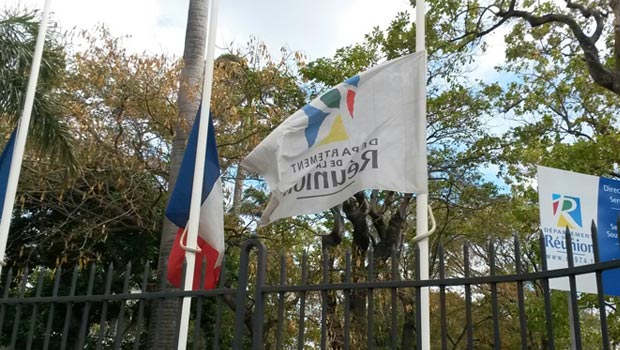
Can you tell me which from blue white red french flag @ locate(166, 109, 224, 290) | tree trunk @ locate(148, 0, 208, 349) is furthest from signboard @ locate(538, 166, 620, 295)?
tree trunk @ locate(148, 0, 208, 349)

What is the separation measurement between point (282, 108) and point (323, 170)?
9.25m

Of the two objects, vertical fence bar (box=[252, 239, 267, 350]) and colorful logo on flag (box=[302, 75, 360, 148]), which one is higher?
colorful logo on flag (box=[302, 75, 360, 148])

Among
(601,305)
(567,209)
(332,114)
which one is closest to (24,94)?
(332,114)

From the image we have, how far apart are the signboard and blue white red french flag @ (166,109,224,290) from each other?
11.5ft

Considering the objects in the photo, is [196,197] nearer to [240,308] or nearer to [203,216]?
[203,216]

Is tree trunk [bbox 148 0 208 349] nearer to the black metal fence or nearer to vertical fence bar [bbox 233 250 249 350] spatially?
the black metal fence

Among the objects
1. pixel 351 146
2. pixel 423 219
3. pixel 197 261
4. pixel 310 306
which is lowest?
pixel 197 261

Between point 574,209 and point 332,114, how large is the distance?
3.61 metres

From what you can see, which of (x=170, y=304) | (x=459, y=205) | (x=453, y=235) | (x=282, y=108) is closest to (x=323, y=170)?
(x=170, y=304)

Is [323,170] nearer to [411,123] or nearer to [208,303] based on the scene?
[411,123]

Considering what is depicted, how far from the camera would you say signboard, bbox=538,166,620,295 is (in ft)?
22.1

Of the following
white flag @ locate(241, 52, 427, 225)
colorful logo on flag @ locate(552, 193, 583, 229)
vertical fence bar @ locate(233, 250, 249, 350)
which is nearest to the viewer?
vertical fence bar @ locate(233, 250, 249, 350)

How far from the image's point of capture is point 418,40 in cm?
486

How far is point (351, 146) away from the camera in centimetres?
464
